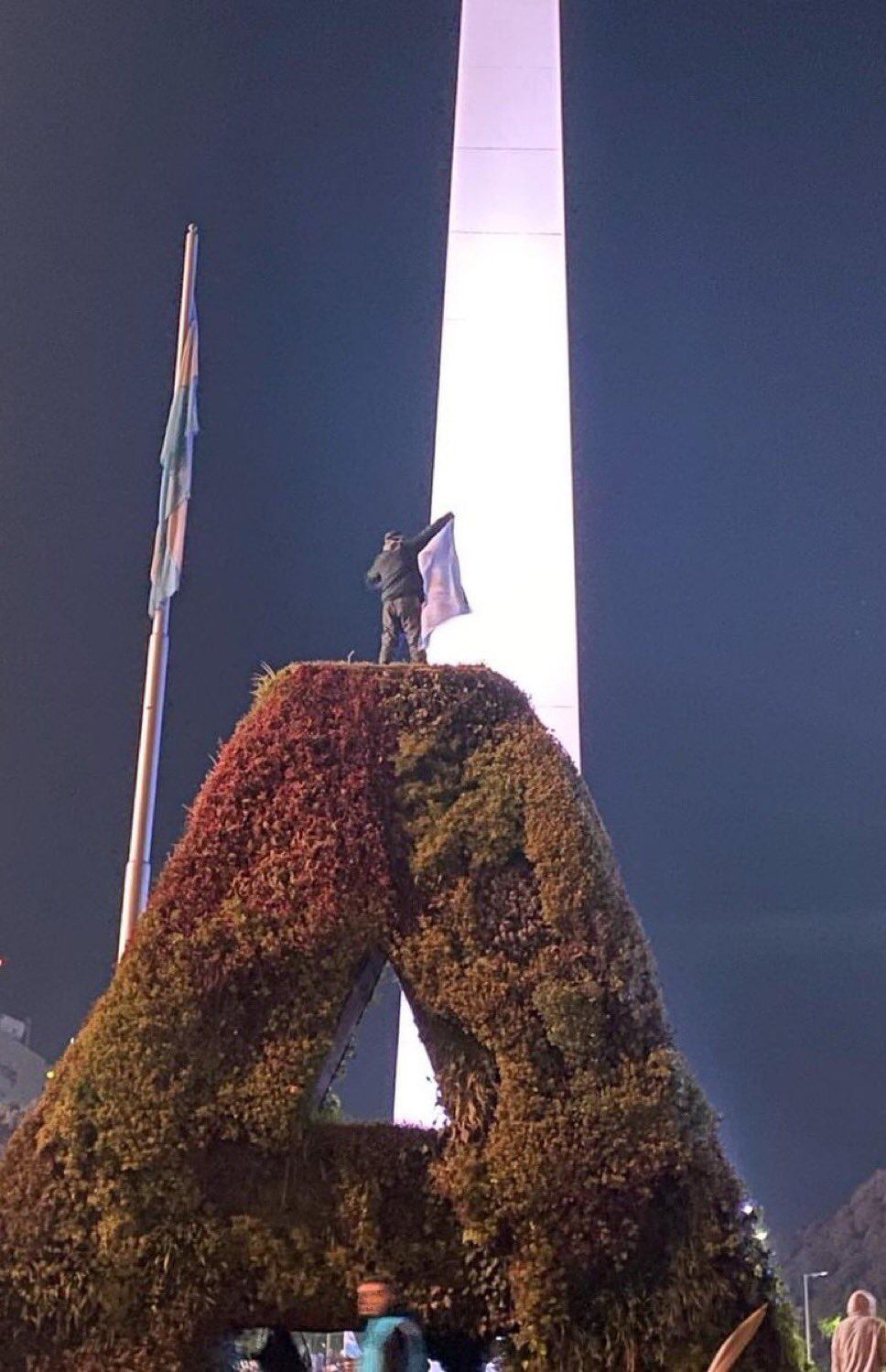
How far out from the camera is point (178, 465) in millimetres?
12453

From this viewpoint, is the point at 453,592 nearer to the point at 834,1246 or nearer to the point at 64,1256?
the point at 64,1256

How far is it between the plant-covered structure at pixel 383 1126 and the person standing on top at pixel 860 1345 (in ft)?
4.18

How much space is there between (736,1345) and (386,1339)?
1.61 m

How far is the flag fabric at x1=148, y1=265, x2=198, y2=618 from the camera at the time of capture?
1234 cm

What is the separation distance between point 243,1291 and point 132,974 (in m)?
1.57

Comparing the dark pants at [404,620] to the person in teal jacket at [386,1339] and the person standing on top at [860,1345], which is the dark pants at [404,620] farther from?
the person standing on top at [860,1345]

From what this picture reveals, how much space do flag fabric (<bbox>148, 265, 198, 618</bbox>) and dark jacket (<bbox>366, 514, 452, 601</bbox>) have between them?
3085 millimetres

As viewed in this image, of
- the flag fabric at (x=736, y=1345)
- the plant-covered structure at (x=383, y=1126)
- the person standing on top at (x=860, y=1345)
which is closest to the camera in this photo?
the flag fabric at (x=736, y=1345)

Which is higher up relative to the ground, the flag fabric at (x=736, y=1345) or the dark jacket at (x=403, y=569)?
the dark jacket at (x=403, y=569)

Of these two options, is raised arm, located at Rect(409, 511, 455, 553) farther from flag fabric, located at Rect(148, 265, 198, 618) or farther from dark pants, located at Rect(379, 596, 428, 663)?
flag fabric, located at Rect(148, 265, 198, 618)

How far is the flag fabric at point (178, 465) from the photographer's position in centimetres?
1234

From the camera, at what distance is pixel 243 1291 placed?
6.61 meters

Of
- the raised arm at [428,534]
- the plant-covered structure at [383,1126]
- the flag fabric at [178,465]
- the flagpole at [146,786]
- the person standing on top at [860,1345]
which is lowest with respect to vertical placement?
the person standing on top at [860,1345]

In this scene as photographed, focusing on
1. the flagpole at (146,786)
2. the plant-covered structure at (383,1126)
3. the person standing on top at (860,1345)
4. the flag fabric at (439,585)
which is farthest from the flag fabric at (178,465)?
the person standing on top at (860,1345)
